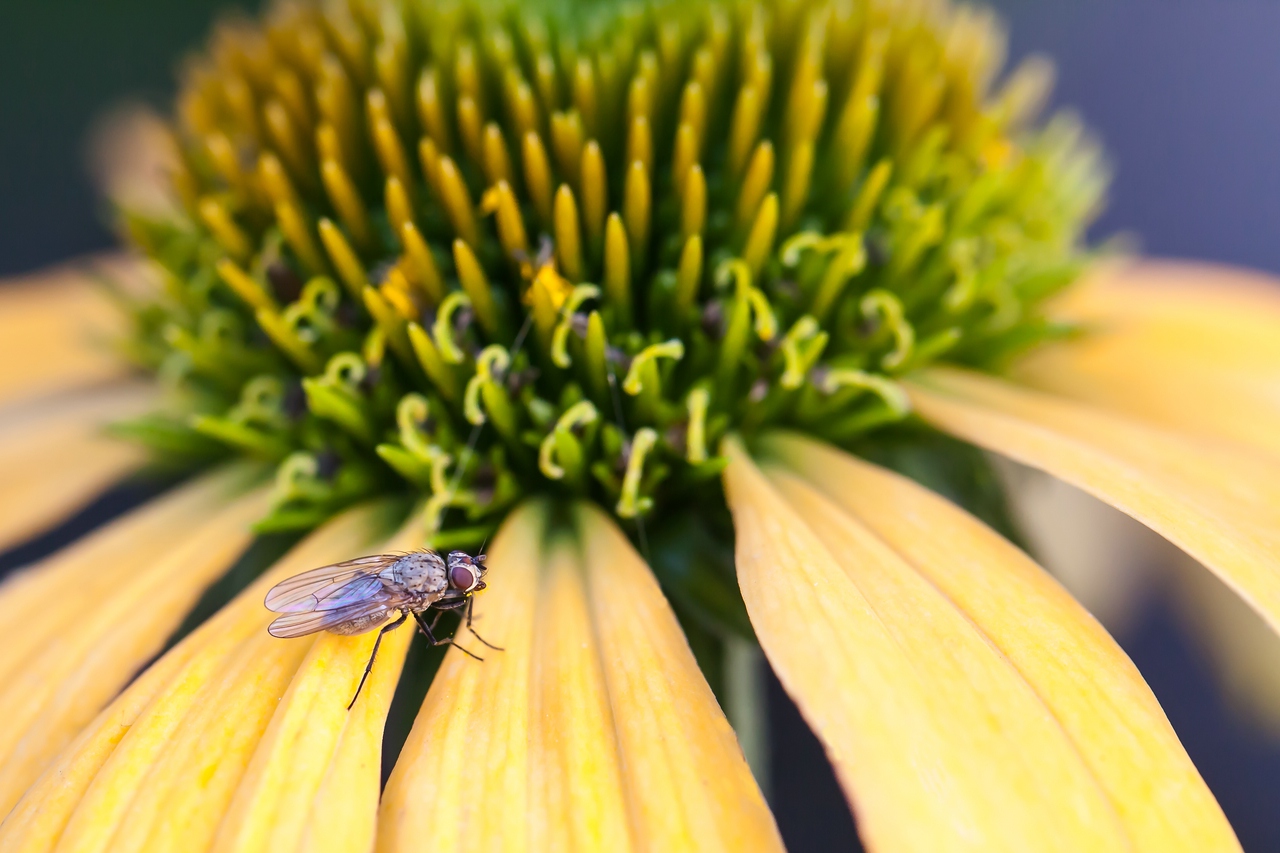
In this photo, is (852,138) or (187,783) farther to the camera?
(852,138)

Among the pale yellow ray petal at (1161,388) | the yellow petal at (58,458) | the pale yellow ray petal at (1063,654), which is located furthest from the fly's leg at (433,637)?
the pale yellow ray petal at (1161,388)

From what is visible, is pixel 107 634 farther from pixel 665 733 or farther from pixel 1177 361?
pixel 1177 361

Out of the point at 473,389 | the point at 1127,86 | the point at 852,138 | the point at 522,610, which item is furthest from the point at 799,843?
the point at 1127,86

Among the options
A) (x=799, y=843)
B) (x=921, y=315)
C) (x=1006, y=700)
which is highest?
(x=921, y=315)

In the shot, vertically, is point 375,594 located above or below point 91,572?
above

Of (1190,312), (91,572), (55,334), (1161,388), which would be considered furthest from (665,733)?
(55,334)

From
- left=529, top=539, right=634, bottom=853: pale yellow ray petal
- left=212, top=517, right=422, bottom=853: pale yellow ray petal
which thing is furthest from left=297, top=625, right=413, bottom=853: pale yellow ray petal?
left=529, top=539, right=634, bottom=853: pale yellow ray petal

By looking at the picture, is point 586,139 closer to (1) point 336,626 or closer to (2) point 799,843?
(1) point 336,626
